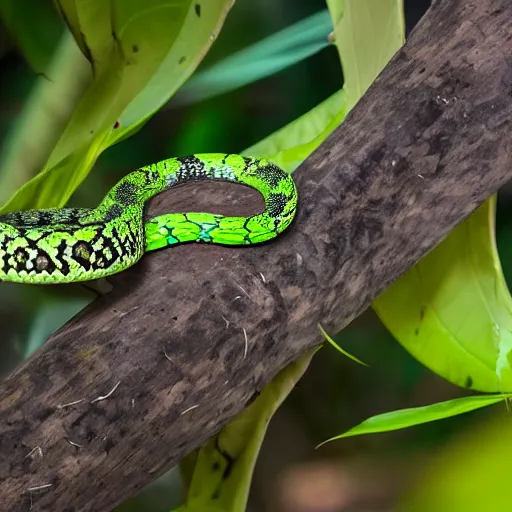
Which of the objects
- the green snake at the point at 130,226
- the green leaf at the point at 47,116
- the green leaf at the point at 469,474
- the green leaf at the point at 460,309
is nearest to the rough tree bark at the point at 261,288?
the green snake at the point at 130,226

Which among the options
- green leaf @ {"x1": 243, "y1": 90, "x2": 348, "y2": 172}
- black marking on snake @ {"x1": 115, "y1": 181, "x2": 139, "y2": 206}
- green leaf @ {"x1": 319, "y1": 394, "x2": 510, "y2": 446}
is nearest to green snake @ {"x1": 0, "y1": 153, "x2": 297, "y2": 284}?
black marking on snake @ {"x1": 115, "y1": 181, "x2": 139, "y2": 206}

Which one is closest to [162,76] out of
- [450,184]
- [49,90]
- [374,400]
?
[49,90]

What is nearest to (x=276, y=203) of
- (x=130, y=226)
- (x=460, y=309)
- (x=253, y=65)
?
(x=130, y=226)

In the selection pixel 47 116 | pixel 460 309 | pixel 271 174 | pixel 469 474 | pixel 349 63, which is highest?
pixel 47 116

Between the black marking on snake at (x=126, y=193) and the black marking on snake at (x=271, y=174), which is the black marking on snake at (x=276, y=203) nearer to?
the black marking on snake at (x=271, y=174)

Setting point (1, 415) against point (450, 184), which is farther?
point (450, 184)

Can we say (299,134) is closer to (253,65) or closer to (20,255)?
(253,65)

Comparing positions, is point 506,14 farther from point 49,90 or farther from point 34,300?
point 34,300
